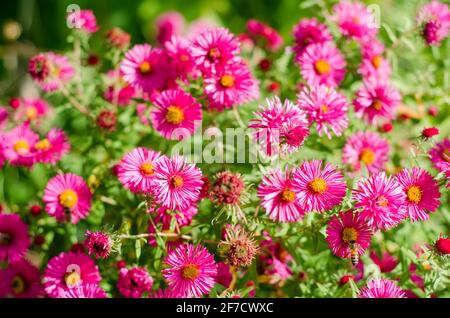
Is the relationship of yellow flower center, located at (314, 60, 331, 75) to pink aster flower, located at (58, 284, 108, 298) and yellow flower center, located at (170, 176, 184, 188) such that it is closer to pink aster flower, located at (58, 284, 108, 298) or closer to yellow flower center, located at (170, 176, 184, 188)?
yellow flower center, located at (170, 176, 184, 188)

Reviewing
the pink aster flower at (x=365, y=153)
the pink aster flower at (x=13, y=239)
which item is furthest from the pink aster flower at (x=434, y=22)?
the pink aster flower at (x=13, y=239)

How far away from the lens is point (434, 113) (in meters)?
1.97

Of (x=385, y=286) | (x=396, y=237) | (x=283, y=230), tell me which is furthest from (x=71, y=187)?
(x=396, y=237)

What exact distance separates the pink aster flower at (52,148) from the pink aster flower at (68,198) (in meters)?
0.09

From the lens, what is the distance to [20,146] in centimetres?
173

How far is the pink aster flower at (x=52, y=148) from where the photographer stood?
167cm

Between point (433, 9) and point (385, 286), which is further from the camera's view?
point (433, 9)

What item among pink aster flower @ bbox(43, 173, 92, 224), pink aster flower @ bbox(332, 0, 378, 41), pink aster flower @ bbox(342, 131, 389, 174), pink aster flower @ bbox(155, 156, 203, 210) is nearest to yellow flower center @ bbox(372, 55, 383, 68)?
pink aster flower @ bbox(332, 0, 378, 41)

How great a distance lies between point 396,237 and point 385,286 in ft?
1.38

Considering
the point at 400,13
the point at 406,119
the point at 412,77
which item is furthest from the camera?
the point at 400,13

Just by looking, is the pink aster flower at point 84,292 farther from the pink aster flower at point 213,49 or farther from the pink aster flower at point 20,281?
the pink aster flower at point 213,49

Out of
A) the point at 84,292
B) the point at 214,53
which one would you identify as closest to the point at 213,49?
the point at 214,53
